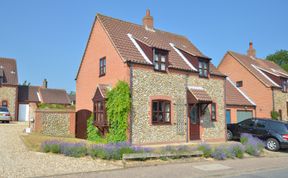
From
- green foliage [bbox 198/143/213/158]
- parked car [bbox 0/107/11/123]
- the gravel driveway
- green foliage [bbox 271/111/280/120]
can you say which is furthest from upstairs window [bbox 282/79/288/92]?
parked car [bbox 0/107/11/123]

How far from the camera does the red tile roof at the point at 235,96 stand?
88.7 ft

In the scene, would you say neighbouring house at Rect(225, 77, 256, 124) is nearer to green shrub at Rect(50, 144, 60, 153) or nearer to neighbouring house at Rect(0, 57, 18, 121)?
green shrub at Rect(50, 144, 60, 153)

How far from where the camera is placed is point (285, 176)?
32.0 ft

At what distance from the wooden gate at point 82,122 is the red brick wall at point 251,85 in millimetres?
18466

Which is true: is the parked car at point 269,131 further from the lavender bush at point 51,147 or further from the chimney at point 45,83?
the chimney at point 45,83

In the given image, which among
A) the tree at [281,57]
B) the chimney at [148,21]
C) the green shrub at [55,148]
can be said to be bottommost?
the green shrub at [55,148]

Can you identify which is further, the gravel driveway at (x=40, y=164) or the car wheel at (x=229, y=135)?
the car wheel at (x=229, y=135)

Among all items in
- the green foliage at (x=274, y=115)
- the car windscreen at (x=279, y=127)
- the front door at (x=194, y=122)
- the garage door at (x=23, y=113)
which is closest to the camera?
the car windscreen at (x=279, y=127)

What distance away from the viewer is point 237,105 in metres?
27.0

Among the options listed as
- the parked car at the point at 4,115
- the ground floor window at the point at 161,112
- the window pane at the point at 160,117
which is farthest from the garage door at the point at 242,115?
the parked car at the point at 4,115

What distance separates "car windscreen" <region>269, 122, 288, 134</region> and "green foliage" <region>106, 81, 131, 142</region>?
31.7 feet

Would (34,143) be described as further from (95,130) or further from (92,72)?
(92,72)

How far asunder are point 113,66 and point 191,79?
5614 millimetres

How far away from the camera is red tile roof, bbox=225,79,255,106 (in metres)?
27.0
